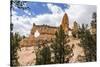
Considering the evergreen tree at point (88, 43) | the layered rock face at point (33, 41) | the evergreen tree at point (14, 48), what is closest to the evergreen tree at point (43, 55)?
the layered rock face at point (33, 41)

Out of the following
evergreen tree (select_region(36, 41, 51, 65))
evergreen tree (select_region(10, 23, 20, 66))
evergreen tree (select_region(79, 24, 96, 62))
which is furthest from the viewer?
evergreen tree (select_region(79, 24, 96, 62))

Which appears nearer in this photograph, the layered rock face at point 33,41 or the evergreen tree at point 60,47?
the layered rock face at point 33,41

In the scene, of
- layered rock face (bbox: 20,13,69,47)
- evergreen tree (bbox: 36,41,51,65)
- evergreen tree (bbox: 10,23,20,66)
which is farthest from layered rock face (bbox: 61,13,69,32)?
evergreen tree (bbox: 10,23,20,66)

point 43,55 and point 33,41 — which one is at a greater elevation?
point 33,41

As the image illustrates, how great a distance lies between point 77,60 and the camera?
2564 millimetres

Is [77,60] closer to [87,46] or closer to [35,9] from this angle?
[87,46]

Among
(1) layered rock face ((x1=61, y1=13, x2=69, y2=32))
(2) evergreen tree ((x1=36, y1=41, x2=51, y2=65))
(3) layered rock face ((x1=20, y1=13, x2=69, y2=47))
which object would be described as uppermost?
(1) layered rock face ((x1=61, y1=13, x2=69, y2=32))

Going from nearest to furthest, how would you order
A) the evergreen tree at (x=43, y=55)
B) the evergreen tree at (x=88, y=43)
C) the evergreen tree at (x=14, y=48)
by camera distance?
the evergreen tree at (x=14, y=48)
the evergreen tree at (x=43, y=55)
the evergreen tree at (x=88, y=43)

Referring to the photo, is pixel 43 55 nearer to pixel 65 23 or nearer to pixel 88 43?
pixel 65 23

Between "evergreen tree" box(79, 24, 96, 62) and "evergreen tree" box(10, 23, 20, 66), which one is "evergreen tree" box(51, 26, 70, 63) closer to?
"evergreen tree" box(79, 24, 96, 62)

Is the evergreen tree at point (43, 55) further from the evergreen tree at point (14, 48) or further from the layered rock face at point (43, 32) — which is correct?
the evergreen tree at point (14, 48)

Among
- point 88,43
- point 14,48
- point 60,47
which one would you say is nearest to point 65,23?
point 60,47

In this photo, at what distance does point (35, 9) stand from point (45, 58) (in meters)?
0.56

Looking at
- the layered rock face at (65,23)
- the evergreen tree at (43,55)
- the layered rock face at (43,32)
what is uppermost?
the layered rock face at (65,23)
